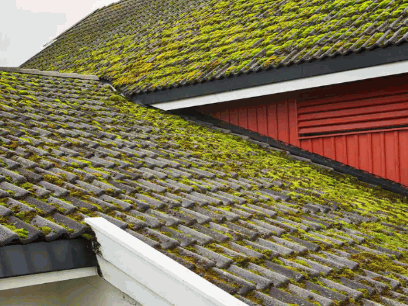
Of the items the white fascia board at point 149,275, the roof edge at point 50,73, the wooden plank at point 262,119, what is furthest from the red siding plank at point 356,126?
the white fascia board at point 149,275

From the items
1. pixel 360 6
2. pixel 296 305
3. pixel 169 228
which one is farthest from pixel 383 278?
pixel 360 6

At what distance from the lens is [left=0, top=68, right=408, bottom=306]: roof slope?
320 cm

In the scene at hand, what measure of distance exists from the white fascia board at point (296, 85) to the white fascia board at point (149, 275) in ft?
12.4

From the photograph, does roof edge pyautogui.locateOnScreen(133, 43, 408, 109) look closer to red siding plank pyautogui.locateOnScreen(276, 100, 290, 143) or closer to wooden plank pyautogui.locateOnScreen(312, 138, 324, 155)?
red siding plank pyautogui.locateOnScreen(276, 100, 290, 143)

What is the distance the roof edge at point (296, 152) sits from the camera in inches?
261

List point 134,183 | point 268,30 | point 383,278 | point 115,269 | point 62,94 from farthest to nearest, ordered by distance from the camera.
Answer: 1. point 268,30
2. point 62,94
3. point 134,183
4. point 383,278
5. point 115,269

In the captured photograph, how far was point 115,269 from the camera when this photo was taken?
3.09 metres

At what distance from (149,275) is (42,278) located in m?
0.58

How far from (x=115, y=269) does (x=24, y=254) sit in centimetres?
51

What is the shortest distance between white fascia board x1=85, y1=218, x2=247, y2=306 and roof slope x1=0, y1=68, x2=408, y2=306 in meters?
0.18

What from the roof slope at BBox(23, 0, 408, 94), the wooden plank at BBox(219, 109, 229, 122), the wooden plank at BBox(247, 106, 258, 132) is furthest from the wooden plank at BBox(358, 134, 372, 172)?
the wooden plank at BBox(219, 109, 229, 122)

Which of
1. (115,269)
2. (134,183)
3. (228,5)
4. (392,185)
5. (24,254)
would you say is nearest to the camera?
(24,254)

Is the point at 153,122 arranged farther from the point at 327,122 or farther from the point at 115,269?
the point at 115,269

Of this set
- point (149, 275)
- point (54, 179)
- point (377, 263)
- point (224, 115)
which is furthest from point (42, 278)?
point (224, 115)
